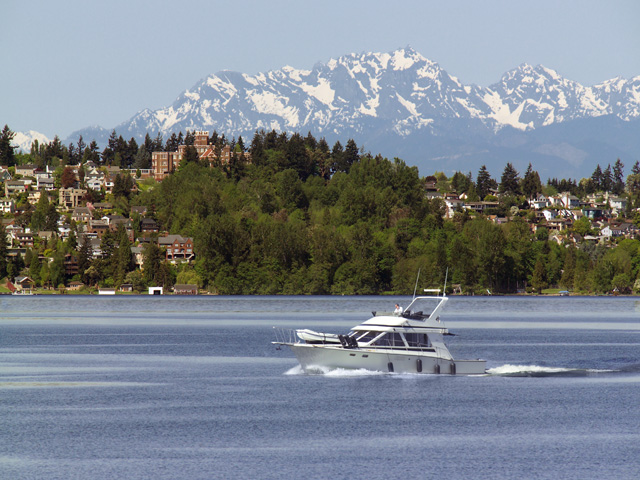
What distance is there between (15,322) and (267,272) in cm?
9034

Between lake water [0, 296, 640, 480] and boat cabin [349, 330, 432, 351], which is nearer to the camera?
lake water [0, 296, 640, 480]

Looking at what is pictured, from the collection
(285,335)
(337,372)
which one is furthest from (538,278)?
(337,372)

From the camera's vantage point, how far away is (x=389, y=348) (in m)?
54.9

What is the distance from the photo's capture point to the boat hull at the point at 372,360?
54.4 meters

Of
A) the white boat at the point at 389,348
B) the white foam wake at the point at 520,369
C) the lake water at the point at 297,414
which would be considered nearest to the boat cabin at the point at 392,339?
the white boat at the point at 389,348

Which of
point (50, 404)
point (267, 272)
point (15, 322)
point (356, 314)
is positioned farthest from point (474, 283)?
point (50, 404)

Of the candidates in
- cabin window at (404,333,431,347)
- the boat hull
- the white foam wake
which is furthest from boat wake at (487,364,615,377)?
cabin window at (404,333,431,347)

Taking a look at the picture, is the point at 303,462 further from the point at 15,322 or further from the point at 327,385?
the point at 15,322

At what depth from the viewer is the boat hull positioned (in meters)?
54.4

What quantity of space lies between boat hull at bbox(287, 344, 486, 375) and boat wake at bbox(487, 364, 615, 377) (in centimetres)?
357

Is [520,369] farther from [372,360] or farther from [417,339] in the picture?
[372,360]

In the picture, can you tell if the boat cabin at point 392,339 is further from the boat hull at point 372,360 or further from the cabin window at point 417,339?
the boat hull at point 372,360

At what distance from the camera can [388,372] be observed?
54.8m

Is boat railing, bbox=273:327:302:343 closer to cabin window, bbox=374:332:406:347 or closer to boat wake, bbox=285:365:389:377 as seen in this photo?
boat wake, bbox=285:365:389:377
